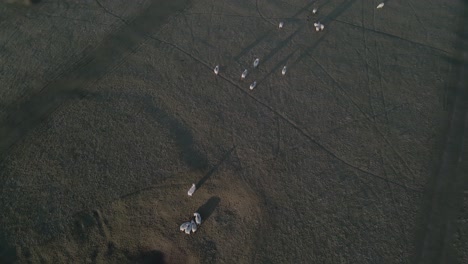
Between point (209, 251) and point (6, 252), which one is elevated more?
point (209, 251)

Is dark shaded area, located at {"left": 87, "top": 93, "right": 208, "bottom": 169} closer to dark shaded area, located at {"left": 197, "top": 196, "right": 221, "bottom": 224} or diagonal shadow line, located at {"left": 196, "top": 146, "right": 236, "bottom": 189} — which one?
diagonal shadow line, located at {"left": 196, "top": 146, "right": 236, "bottom": 189}

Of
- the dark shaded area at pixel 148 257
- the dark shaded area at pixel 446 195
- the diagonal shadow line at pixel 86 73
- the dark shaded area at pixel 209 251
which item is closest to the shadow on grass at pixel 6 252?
the diagonal shadow line at pixel 86 73

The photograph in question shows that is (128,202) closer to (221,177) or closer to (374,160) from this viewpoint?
(221,177)

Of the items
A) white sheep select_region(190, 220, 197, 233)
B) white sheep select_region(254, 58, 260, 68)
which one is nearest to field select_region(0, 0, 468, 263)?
white sheep select_region(190, 220, 197, 233)

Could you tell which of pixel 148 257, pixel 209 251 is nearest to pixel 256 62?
pixel 209 251

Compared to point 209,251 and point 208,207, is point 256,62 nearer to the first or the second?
point 208,207

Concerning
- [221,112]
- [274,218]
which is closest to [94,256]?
[274,218]
